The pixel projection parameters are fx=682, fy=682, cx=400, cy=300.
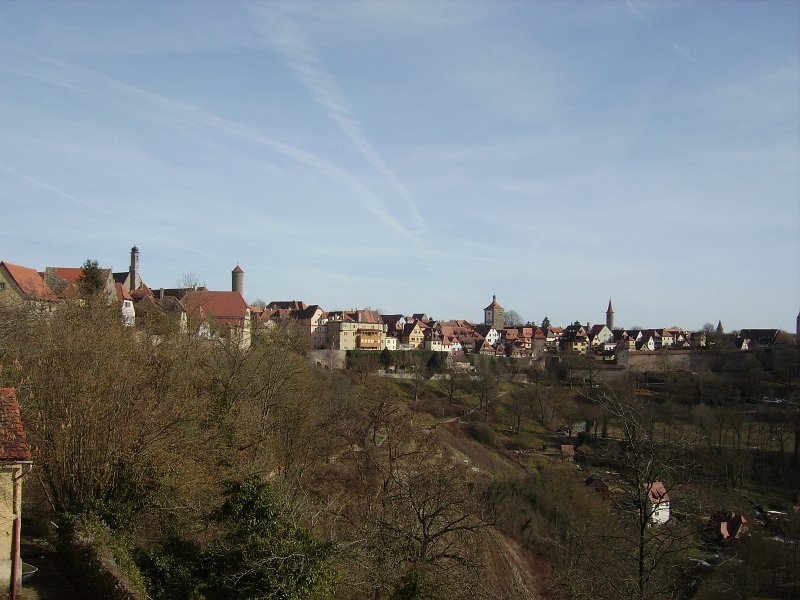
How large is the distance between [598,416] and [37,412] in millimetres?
48648

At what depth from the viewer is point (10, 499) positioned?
985cm

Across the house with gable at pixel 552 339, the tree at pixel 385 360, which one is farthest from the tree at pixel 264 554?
the house with gable at pixel 552 339

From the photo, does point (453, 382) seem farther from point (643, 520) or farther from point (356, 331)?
point (643, 520)

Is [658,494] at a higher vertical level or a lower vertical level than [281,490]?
higher

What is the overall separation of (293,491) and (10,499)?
6107 millimetres

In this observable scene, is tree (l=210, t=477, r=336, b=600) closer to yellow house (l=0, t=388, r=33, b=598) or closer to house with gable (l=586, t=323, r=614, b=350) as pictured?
yellow house (l=0, t=388, r=33, b=598)

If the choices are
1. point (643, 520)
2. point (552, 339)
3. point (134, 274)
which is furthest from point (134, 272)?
point (552, 339)

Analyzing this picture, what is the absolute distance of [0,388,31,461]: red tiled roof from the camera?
973 centimetres

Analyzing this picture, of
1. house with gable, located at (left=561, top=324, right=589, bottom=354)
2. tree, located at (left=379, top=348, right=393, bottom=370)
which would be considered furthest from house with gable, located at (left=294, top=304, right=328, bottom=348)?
house with gable, located at (left=561, top=324, right=589, bottom=354)

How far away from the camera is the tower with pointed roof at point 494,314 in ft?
386

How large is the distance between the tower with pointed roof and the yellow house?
109029mm

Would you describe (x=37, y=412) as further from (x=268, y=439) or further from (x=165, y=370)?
(x=268, y=439)

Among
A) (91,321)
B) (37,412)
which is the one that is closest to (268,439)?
(91,321)

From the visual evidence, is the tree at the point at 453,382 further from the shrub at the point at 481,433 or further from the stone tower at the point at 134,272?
the stone tower at the point at 134,272
